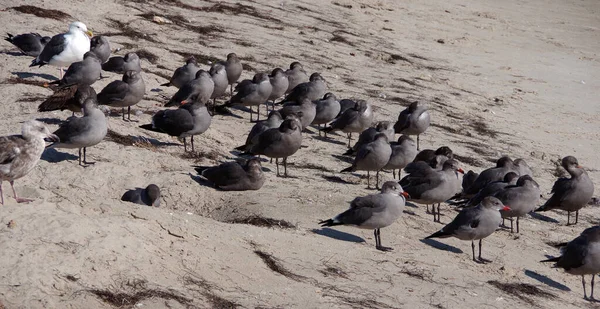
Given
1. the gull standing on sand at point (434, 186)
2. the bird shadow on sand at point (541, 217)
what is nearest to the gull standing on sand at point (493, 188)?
the gull standing on sand at point (434, 186)

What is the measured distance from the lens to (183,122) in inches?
517

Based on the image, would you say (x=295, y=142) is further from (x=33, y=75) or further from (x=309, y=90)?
(x=33, y=75)

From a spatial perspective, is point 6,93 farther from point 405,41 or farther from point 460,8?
point 460,8

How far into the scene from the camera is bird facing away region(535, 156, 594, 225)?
12.9m

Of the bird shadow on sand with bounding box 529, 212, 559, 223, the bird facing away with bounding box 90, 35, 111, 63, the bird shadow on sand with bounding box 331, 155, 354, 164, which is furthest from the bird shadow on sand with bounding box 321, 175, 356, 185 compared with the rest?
the bird facing away with bounding box 90, 35, 111, 63

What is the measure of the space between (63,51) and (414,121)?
241 inches

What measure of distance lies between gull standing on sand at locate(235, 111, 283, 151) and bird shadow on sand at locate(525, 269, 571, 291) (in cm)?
463

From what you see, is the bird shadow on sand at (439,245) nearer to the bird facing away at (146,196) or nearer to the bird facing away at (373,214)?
the bird facing away at (373,214)

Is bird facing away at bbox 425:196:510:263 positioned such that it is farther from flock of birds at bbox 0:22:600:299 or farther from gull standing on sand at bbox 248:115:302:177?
gull standing on sand at bbox 248:115:302:177

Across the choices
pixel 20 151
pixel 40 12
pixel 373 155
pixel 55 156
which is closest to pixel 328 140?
pixel 373 155

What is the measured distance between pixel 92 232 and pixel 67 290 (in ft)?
2.77

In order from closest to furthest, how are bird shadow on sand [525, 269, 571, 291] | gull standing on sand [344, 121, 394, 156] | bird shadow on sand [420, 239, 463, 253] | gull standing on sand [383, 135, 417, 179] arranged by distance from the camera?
bird shadow on sand [525, 269, 571, 291]
bird shadow on sand [420, 239, 463, 253]
gull standing on sand [383, 135, 417, 179]
gull standing on sand [344, 121, 394, 156]

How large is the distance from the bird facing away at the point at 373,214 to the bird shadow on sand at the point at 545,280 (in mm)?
1696

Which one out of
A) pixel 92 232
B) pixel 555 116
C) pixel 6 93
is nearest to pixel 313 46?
pixel 555 116
